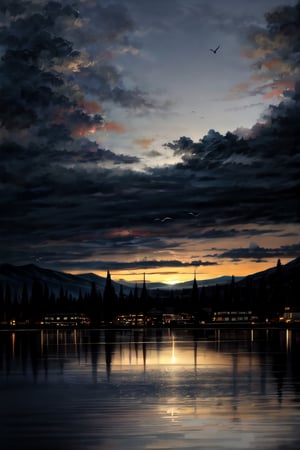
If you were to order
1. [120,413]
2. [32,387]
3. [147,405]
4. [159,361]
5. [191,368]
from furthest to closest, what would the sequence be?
[159,361] < [191,368] < [32,387] < [147,405] < [120,413]

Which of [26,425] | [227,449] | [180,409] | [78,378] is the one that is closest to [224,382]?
[78,378]

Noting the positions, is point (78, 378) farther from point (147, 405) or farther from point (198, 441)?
point (198, 441)

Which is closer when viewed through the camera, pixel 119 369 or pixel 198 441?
pixel 198 441

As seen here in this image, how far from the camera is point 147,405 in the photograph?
103 ft

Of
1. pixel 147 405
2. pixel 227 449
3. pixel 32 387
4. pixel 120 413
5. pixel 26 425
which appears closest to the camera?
pixel 227 449

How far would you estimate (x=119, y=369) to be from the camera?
171 ft

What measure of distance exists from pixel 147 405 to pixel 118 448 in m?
9.71

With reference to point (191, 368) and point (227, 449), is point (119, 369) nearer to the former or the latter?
point (191, 368)

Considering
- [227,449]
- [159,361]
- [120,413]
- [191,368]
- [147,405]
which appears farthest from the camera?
[159,361]

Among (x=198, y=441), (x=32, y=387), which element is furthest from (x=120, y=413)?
(x=32, y=387)

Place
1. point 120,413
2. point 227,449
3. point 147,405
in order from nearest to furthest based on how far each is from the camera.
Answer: point 227,449 < point 120,413 < point 147,405

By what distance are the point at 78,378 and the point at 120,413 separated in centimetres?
1601

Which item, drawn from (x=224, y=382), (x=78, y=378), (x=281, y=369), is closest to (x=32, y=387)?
(x=78, y=378)

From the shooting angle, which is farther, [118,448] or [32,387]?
[32,387]
